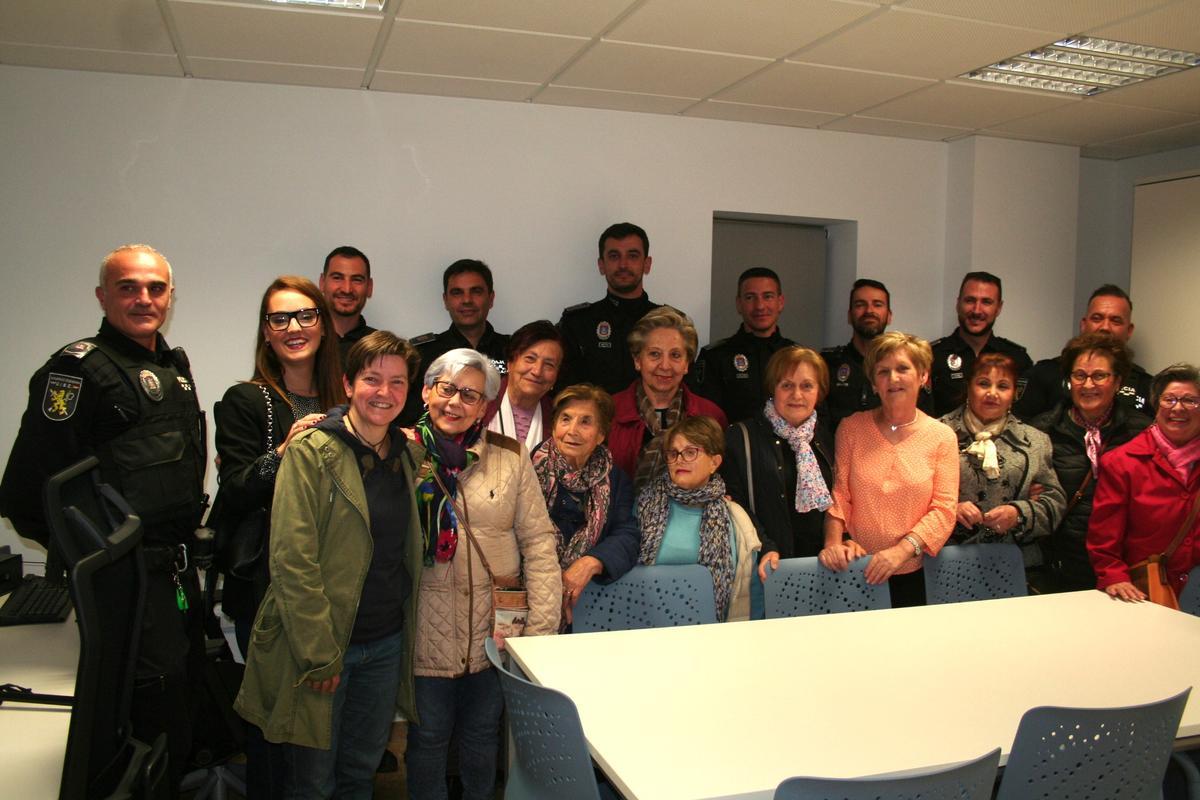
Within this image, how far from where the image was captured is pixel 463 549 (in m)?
2.47

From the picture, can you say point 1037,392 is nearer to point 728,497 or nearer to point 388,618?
point 728,497

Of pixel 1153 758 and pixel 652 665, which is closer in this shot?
pixel 1153 758

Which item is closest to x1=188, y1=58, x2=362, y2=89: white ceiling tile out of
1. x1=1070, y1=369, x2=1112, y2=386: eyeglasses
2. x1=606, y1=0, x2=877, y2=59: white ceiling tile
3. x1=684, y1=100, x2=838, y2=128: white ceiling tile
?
x1=606, y1=0, x2=877, y2=59: white ceiling tile

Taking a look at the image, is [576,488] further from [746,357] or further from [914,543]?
[746,357]

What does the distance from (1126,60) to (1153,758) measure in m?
3.40

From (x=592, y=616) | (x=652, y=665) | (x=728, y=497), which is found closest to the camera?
(x=652, y=665)

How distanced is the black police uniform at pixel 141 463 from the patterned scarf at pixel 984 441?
2758 mm

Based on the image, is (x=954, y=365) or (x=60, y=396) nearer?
(x=60, y=396)

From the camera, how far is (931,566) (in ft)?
10.2

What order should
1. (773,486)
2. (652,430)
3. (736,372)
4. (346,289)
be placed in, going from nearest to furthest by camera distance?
(773,486) < (652,430) < (346,289) < (736,372)

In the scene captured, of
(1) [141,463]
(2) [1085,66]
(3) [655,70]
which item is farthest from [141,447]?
(2) [1085,66]

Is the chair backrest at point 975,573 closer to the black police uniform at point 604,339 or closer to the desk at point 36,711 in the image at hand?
the black police uniform at point 604,339

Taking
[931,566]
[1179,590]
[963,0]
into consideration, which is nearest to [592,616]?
[931,566]

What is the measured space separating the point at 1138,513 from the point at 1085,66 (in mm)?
2163
